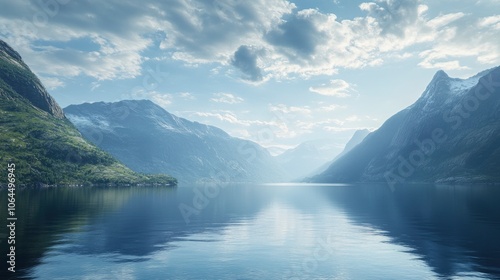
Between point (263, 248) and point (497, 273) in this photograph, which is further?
point (263, 248)

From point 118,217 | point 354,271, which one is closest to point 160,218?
point 118,217

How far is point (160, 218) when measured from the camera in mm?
92500

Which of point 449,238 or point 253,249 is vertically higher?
point 253,249

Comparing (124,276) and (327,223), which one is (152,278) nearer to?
(124,276)

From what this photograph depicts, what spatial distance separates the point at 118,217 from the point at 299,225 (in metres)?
47.7

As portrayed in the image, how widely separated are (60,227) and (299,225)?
52334 millimetres

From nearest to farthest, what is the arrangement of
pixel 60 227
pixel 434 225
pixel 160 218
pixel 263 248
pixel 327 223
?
pixel 263 248 < pixel 60 227 < pixel 434 225 < pixel 327 223 < pixel 160 218

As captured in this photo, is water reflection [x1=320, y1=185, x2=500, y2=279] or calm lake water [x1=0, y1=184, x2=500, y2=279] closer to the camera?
calm lake water [x1=0, y1=184, x2=500, y2=279]

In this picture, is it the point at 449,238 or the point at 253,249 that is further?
the point at 449,238

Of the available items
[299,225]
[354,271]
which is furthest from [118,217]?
[354,271]

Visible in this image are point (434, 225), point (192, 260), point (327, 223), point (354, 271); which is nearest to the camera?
point (354, 271)

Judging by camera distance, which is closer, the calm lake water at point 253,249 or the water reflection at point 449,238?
the calm lake water at point 253,249

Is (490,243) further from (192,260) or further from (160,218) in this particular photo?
(160,218)

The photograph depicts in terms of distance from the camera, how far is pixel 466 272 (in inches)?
1594
